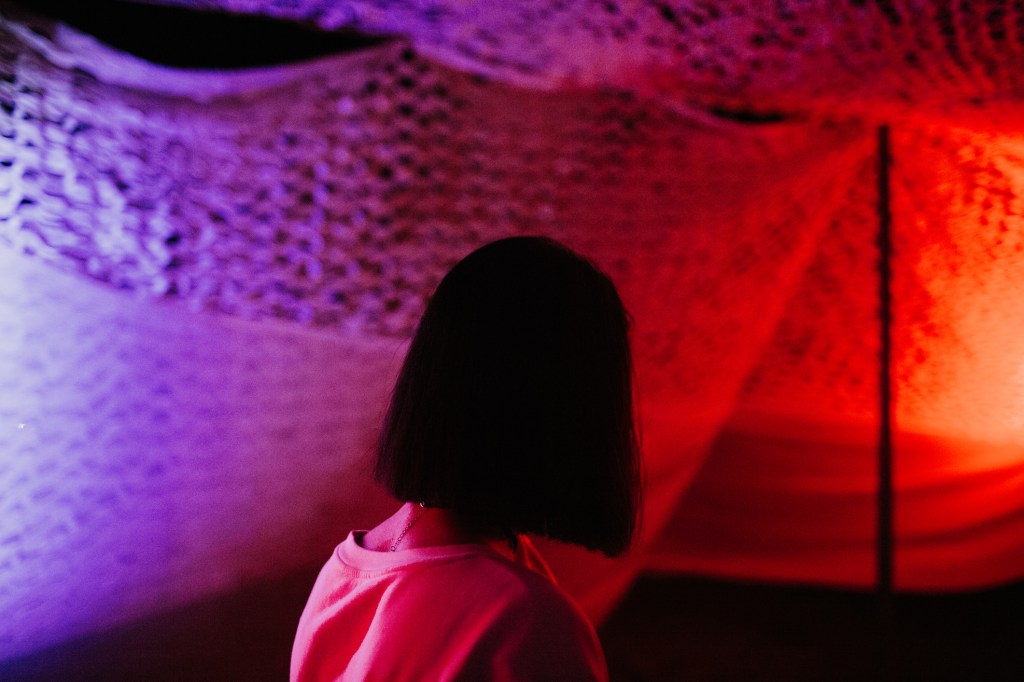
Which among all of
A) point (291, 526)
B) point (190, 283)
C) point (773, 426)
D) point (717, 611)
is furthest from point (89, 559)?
point (717, 611)

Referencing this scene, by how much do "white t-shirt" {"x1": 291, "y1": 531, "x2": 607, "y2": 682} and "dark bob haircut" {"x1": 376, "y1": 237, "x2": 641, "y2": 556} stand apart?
0.05 meters

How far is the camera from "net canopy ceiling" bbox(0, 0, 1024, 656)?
2.76ft

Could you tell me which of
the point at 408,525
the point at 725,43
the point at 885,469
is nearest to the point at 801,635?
the point at 885,469

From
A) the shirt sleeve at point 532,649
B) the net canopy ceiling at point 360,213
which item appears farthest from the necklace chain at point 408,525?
the net canopy ceiling at point 360,213

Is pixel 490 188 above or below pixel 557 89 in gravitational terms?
below

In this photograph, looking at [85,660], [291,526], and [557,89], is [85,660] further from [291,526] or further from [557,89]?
[557,89]

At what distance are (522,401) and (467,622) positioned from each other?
0.15m

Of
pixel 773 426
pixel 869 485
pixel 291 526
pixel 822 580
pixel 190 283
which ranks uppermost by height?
pixel 190 283

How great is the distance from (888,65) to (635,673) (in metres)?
1.69

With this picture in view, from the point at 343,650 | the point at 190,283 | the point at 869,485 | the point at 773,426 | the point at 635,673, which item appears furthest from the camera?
the point at 635,673

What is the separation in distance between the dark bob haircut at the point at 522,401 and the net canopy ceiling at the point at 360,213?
50cm

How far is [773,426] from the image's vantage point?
1.76m

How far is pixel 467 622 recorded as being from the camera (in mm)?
411

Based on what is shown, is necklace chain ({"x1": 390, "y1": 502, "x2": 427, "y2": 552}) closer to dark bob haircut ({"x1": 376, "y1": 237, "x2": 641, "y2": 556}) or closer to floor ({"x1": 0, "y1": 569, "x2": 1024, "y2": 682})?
dark bob haircut ({"x1": 376, "y1": 237, "x2": 641, "y2": 556})
